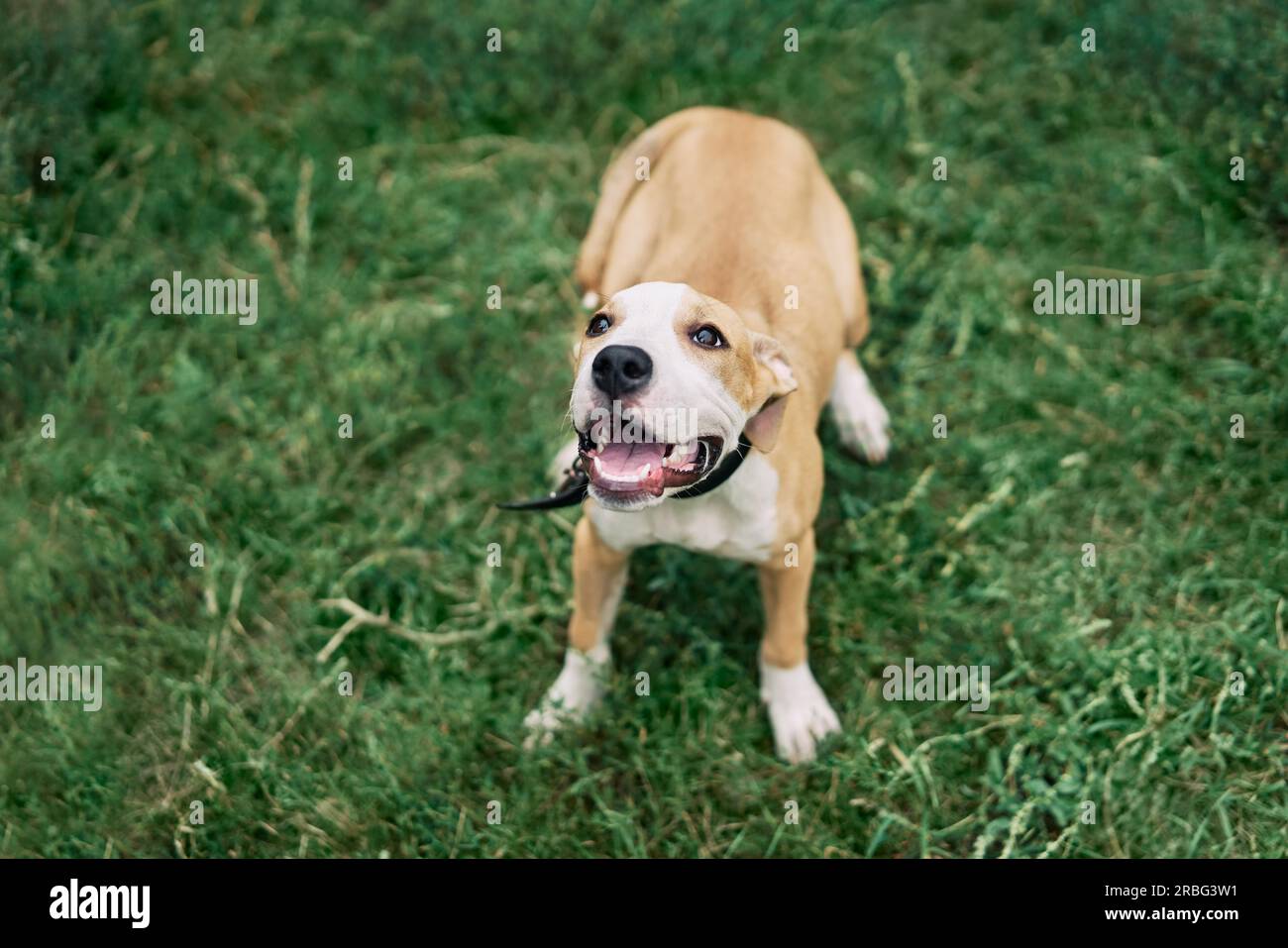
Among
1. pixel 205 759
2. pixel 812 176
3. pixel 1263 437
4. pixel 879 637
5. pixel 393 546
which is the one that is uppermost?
pixel 812 176

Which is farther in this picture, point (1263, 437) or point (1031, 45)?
point (1031, 45)

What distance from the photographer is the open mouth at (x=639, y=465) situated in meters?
3.45

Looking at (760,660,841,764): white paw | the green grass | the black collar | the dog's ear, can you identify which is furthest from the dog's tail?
(760,660,841,764): white paw

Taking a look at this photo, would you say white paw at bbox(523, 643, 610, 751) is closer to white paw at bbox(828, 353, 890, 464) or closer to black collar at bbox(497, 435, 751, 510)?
black collar at bbox(497, 435, 751, 510)

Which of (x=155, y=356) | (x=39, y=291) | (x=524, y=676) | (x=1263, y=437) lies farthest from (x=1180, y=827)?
(x=39, y=291)

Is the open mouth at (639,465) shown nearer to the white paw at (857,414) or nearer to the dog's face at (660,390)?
the dog's face at (660,390)

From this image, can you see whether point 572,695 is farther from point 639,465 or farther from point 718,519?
point 639,465

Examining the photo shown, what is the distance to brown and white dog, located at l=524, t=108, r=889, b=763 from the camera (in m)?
3.43

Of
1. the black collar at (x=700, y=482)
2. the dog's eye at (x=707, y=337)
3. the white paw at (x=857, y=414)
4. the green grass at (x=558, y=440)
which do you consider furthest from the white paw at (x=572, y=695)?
the dog's eye at (x=707, y=337)

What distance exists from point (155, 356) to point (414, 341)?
1.19 m

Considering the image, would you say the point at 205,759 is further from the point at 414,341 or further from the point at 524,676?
the point at 414,341

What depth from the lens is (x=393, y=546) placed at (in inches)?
204

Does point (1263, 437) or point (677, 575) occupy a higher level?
point (1263, 437)
